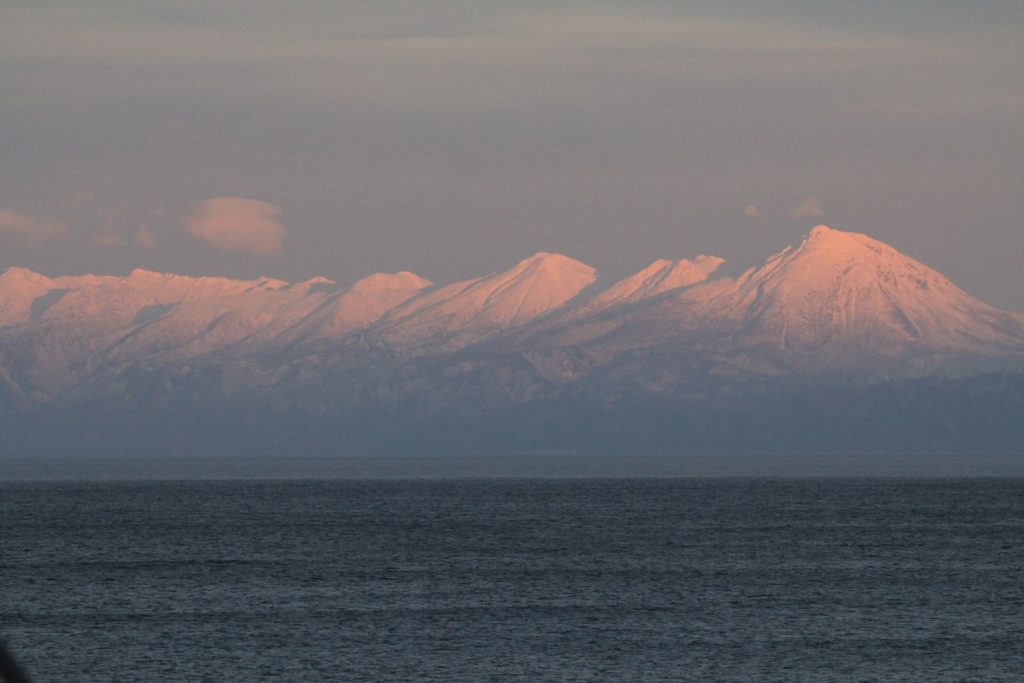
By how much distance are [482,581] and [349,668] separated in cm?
3697

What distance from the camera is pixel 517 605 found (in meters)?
95.9

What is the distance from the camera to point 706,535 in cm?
15625

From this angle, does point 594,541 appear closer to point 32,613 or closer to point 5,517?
point 32,613

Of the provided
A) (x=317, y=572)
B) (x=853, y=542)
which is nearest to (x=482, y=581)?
(x=317, y=572)

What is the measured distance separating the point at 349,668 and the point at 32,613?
25.6 m

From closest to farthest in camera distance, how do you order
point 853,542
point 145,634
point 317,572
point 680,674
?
Answer: point 680,674
point 145,634
point 317,572
point 853,542

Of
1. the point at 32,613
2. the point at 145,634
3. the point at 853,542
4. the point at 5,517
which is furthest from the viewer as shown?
the point at 5,517

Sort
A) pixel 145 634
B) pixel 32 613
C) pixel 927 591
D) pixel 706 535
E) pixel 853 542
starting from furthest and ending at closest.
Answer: pixel 706 535 < pixel 853 542 < pixel 927 591 < pixel 32 613 < pixel 145 634

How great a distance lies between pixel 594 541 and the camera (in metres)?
150

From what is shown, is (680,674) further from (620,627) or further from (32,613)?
(32,613)

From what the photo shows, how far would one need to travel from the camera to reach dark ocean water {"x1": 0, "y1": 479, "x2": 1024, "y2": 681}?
74250 mm

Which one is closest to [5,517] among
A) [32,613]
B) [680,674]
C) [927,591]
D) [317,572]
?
[317,572]

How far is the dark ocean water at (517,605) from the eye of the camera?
74250mm

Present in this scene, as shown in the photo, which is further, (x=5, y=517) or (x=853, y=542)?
(x=5, y=517)
